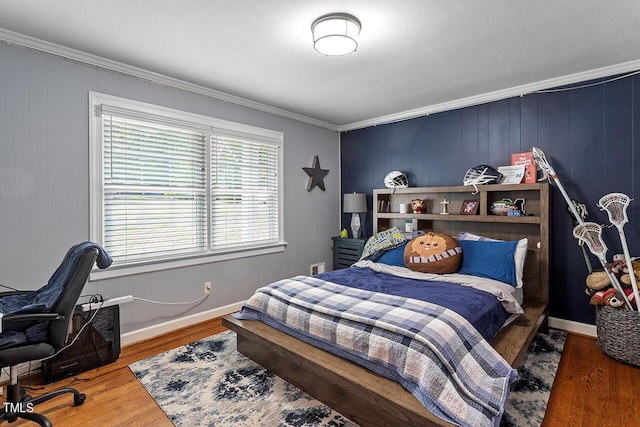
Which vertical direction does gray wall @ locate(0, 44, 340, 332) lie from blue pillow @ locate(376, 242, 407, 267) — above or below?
above

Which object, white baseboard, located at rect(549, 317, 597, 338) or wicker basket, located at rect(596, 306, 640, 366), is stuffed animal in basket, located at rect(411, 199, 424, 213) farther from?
wicker basket, located at rect(596, 306, 640, 366)

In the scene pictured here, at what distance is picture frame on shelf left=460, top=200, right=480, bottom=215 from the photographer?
140 inches

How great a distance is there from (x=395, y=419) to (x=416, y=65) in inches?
104

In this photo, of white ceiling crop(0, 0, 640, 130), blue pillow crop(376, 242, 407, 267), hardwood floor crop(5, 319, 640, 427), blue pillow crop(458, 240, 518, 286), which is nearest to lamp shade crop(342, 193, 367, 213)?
blue pillow crop(376, 242, 407, 267)

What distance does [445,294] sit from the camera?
96.9 inches

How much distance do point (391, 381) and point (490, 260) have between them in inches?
69.4

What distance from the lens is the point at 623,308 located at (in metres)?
2.50

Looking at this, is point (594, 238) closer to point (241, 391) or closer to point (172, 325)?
point (241, 391)

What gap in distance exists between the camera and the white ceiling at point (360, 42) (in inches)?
78.8

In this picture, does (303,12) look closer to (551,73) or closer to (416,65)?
(416,65)

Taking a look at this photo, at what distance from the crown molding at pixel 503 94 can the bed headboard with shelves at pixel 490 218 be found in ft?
3.16

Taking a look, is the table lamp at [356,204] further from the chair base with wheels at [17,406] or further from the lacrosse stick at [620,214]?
the chair base with wheels at [17,406]

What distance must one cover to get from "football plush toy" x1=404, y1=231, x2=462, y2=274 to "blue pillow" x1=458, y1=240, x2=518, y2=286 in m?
0.09

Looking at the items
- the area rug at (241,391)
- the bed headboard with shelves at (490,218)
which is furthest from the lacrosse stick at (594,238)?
the area rug at (241,391)
